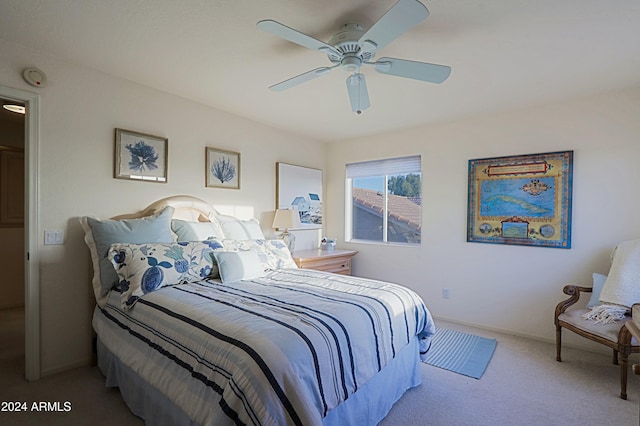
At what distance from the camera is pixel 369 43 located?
1729mm

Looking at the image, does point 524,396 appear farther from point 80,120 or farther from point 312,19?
point 80,120

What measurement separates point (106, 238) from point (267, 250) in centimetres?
125

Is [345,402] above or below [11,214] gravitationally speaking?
below

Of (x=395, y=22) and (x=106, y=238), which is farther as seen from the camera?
(x=106, y=238)

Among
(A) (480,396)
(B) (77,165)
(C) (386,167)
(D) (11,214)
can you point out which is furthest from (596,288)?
(D) (11,214)

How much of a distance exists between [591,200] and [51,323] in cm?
477

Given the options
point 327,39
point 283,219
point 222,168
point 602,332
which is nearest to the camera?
point 327,39

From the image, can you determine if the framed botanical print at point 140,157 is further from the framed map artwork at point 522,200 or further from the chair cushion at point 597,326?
the chair cushion at point 597,326

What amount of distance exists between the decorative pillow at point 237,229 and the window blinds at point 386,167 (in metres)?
1.91

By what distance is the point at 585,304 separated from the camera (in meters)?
2.87

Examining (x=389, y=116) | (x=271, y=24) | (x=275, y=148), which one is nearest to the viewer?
(x=271, y=24)

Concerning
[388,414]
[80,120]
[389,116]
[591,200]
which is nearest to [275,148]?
[389,116]

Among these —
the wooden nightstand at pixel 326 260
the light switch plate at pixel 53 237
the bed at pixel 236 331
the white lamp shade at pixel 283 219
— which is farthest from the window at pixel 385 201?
the light switch plate at pixel 53 237

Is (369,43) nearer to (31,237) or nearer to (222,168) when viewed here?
(222,168)
